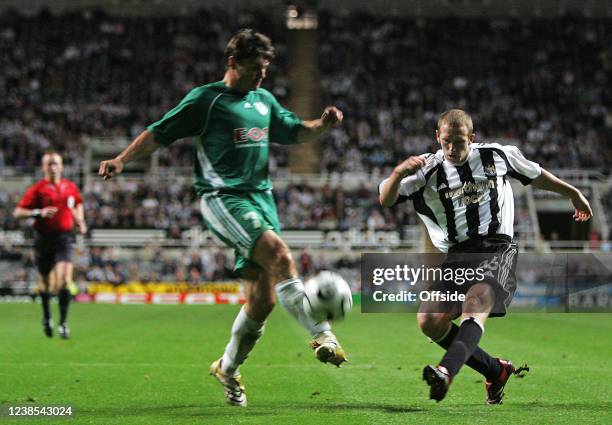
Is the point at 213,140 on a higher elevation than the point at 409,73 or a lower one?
lower

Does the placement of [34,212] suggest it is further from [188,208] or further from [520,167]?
[188,208]

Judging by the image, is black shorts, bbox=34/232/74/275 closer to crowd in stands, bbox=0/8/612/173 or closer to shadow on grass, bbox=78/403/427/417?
shadow on grass, bbox=78/403/427/417

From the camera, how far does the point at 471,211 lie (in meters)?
6.26

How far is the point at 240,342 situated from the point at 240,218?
0.95m

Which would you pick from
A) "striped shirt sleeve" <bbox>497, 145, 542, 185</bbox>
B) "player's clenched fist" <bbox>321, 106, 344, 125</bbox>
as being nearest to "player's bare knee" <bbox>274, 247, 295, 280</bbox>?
"player's clenched fist" <bbox>321, 106, 344, 125</bbox>

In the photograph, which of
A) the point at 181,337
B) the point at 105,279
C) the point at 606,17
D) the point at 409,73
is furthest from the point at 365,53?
the point at 181,337

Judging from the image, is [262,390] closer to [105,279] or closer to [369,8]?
[105,279]

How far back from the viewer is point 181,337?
1341 centimetres

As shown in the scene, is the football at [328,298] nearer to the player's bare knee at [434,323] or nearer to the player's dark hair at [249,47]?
the player's bare knee at [434,323]

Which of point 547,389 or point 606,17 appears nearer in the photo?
point 547,389

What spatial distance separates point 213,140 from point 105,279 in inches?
889

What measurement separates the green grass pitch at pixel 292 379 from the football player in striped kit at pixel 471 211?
1.94 ft

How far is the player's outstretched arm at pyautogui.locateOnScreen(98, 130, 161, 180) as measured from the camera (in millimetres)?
5797

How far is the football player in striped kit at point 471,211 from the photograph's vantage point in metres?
6.09
